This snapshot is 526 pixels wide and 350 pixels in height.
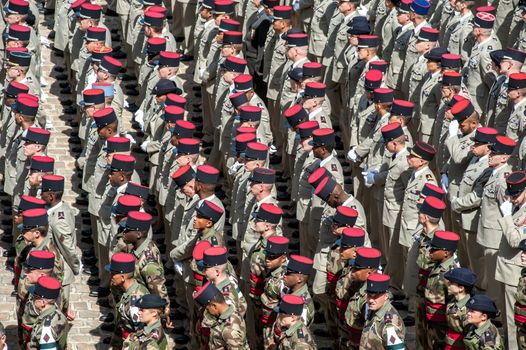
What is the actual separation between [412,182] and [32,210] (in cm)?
430

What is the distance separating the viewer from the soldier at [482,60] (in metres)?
19.7

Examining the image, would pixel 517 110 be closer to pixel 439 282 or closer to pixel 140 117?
pixel 439 282

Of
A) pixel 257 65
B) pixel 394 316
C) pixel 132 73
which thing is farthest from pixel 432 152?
pixel 132 73

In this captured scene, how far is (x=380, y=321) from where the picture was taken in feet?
49.8

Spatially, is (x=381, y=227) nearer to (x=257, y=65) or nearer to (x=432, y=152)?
(x=432, y=152)

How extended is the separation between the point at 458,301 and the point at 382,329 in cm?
84

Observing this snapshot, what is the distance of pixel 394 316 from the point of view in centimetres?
1514

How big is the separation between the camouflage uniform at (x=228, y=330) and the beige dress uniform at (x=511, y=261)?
117 inches

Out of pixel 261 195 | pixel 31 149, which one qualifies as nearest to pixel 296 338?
pixel 261 195

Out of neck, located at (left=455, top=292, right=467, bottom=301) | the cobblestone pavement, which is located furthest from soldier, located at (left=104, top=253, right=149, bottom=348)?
neck, located at (left=455, top=292, right=467, bottom=301)

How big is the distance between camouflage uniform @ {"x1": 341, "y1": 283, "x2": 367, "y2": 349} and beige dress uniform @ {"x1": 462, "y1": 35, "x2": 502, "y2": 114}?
15.6 ft

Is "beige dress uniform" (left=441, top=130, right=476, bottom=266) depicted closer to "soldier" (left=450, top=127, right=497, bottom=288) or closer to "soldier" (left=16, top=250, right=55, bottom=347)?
"soldier" (left=450, top=127, right=497, bottom=288)

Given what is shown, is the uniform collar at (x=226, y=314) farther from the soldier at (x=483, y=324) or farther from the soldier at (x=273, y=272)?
the soldier at (x=483, y=324)

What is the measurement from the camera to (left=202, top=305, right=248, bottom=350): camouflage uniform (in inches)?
605
